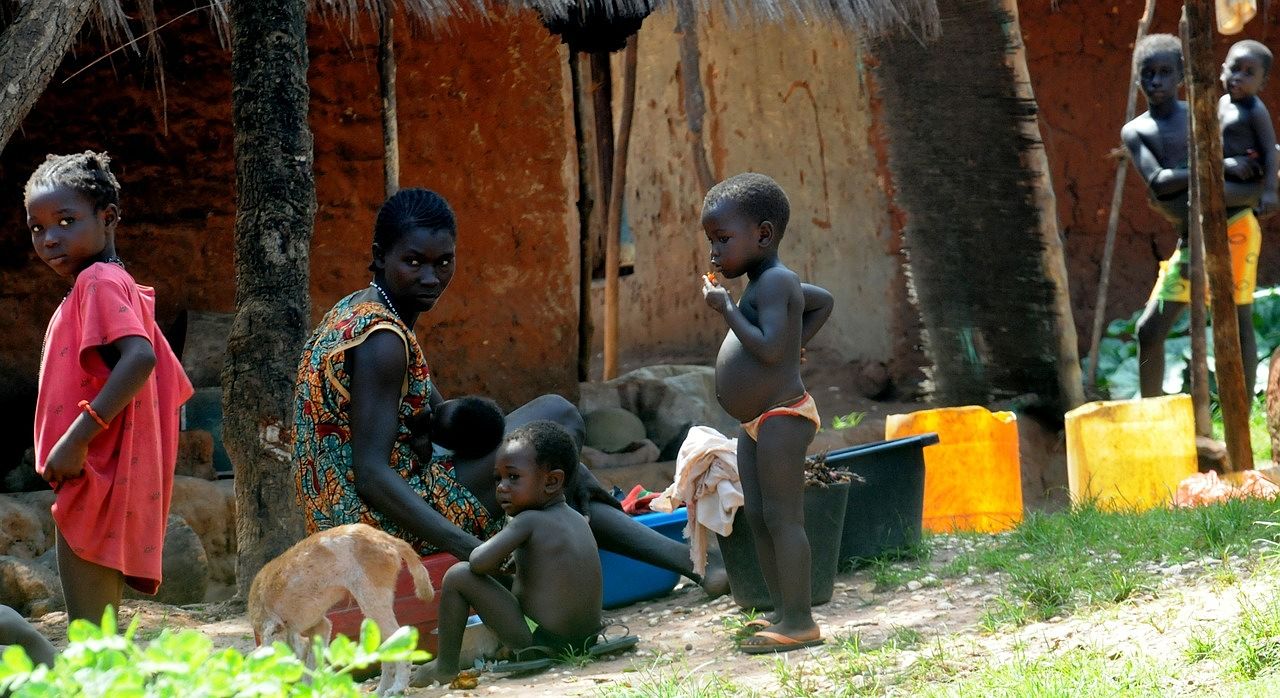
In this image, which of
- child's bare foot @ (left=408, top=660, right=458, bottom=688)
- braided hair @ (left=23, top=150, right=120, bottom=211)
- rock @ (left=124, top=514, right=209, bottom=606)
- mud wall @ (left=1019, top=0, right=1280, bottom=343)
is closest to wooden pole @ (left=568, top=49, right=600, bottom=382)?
rock @ (left=124, top=514, right=209, bottom=606)

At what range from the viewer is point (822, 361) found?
8.98 metres

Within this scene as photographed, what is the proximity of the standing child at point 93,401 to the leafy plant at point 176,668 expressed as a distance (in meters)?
1.71

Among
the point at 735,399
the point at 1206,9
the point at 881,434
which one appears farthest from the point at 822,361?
the point at 735,399

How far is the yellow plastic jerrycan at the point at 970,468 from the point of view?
5.55 m

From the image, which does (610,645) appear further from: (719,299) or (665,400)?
(665,400)

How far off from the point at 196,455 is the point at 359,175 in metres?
1.56

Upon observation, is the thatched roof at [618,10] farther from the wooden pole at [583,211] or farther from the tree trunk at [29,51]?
the tree trunk at [29,51]

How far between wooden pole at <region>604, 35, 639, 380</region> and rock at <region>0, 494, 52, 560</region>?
4.32m

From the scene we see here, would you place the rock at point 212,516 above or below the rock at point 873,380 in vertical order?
below

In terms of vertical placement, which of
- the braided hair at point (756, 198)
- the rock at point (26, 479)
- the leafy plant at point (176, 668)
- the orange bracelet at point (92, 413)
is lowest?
the rock at point (26, 479)

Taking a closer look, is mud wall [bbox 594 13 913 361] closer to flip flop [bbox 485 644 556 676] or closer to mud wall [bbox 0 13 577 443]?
mud wall [bbox 0 13 577 443]

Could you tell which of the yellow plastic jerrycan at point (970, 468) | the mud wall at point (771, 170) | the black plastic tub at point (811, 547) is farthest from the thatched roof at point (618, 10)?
the black plastic tub at point (811, 547)

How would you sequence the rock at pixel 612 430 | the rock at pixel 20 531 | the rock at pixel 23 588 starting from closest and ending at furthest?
the rock at pixel 23 588, the rock at pixel 20 531, the rock at pixel 612 430

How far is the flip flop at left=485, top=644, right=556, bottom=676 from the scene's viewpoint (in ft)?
11.8
